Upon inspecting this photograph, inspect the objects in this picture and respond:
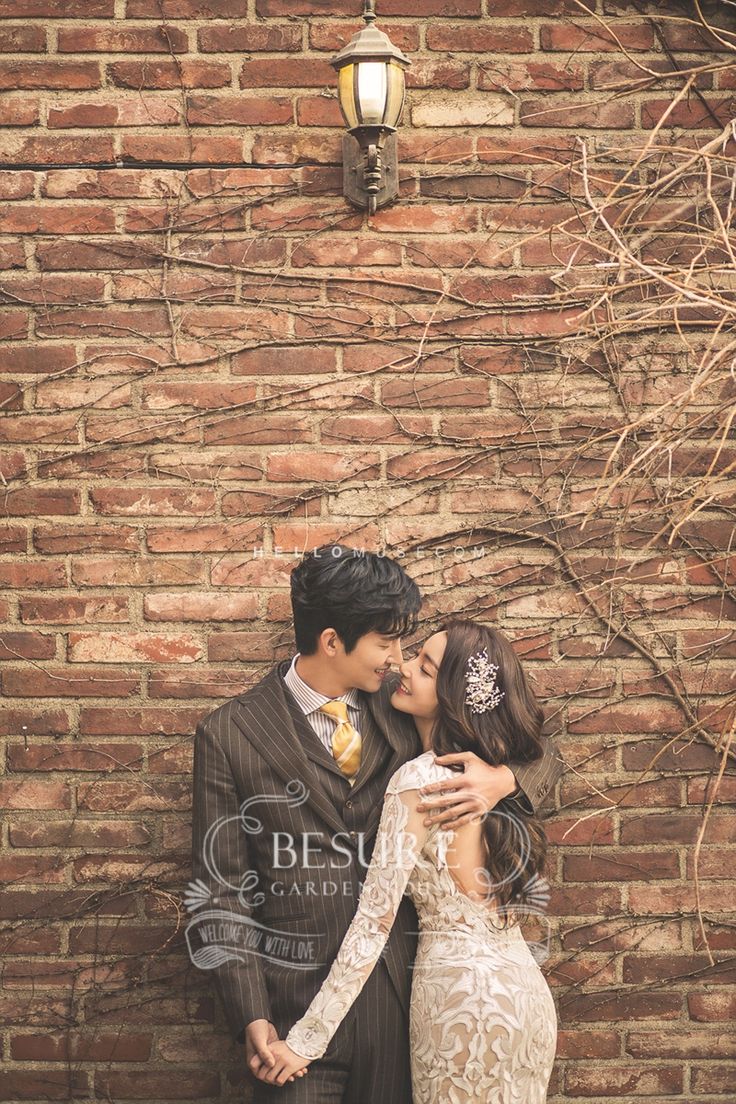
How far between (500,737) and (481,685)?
13cm

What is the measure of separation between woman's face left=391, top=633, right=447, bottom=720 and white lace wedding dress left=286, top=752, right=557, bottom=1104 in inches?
5.4

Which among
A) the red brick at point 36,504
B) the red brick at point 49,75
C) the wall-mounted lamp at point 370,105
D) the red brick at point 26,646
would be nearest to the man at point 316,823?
the red brick at point 26,646

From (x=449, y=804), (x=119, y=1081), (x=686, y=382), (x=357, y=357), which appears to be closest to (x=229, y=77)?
(x=357, y=357)

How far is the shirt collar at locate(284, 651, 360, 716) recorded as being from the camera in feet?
7.89

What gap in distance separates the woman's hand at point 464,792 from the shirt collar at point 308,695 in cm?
26

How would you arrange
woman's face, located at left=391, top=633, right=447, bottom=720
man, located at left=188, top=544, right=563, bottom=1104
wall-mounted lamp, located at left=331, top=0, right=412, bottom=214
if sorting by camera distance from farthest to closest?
wall-mounted lamp, located at left=331, top=0, right=412, bottom=214 → woman's face, located at left=391, top=633, right=447, bottom=720 → man, located at left=188, top=544, right=563, bottom=1104

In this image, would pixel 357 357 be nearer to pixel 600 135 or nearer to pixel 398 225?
pixel 398 225

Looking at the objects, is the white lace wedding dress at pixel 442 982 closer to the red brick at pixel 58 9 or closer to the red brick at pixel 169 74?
the red brick at pixel 169 74

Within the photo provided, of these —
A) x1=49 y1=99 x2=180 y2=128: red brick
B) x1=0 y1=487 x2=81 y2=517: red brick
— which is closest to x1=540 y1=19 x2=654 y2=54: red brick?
x1=49 y1=99 x2=180 y2=128: red brick

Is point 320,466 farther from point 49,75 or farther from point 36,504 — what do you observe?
point 49,75

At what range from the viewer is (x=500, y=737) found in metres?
2.34

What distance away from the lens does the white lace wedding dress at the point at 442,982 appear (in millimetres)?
2125

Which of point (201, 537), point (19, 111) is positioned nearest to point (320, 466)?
point (201, 537)

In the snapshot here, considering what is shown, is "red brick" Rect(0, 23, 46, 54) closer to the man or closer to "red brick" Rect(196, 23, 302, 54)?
"red brick" Rect(196, 23, 302, 54)
